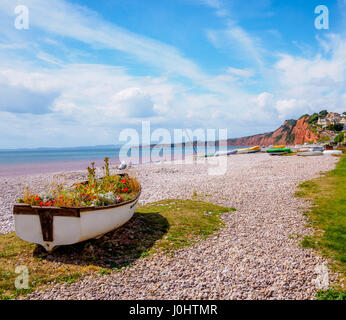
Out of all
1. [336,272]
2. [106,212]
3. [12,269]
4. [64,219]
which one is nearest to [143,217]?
[106,212]

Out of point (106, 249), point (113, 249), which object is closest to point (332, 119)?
point (113, 249)

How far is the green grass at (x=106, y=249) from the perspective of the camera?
286 inches

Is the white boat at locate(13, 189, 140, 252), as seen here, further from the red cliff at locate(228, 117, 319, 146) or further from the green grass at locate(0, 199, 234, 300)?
the red cliff at locate(228, 117, 319, 146)

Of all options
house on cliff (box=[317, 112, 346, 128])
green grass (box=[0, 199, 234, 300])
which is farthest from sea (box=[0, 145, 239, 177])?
house on cliff (box=[317, 112, 346, 128])

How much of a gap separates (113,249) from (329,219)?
1003 centimetres

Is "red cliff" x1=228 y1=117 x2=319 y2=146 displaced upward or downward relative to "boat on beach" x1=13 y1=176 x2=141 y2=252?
upward

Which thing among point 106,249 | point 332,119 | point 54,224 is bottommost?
point 106,249

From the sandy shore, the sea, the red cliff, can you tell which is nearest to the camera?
the sandy shore

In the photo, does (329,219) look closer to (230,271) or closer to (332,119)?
(230,271)

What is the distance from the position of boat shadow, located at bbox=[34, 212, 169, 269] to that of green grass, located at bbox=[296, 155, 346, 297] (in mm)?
5639

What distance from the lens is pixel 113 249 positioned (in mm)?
8969

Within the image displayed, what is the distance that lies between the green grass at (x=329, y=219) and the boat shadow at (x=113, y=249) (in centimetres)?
564

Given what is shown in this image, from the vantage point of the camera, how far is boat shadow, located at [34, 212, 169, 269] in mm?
8141

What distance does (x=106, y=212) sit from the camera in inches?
353
